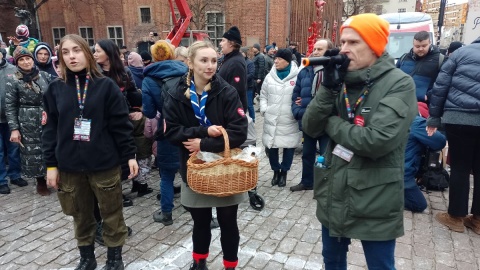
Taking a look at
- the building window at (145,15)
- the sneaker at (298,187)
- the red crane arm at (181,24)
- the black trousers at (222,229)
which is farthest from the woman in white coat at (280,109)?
the building window at (145,15)

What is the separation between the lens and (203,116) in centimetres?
259

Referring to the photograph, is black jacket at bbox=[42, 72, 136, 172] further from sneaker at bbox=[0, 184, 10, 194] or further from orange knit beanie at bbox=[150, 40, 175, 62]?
sneaker at bbox=[0, 184, 10, 194]

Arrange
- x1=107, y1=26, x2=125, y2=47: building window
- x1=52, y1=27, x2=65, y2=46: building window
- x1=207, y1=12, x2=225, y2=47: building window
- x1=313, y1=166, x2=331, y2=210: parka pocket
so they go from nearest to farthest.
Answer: x1=313, y1=166, x2=331, y2=210: parka pocket
x1=207, y1=12, x2=225, y2=47: building window
x1=107, y1=26, x2=125, y2=47: building window
x1=52, y1=27, x2=65, y2=46: building window

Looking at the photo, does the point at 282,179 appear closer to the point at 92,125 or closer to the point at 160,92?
the point at 160,92

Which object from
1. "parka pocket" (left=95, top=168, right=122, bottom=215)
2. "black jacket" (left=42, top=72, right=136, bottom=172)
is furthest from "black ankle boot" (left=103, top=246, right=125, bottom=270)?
"black jacket" (left=42, top=72, right=136, bottom=172)

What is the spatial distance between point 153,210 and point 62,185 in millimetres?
1671

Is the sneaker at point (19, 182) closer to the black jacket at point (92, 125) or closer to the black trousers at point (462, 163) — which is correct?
the black jacket at point (92, 125)

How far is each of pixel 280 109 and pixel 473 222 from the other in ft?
8.90

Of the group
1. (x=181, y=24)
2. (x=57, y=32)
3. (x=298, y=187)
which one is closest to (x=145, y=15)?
(x=57, y=32)

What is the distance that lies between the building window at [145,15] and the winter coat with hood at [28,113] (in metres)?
21.1

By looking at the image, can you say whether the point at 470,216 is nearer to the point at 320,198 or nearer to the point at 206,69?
the point at 320,198

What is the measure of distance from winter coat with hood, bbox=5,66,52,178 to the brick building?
54.2 feet

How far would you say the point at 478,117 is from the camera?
11.1ft

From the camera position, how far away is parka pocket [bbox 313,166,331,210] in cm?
212
